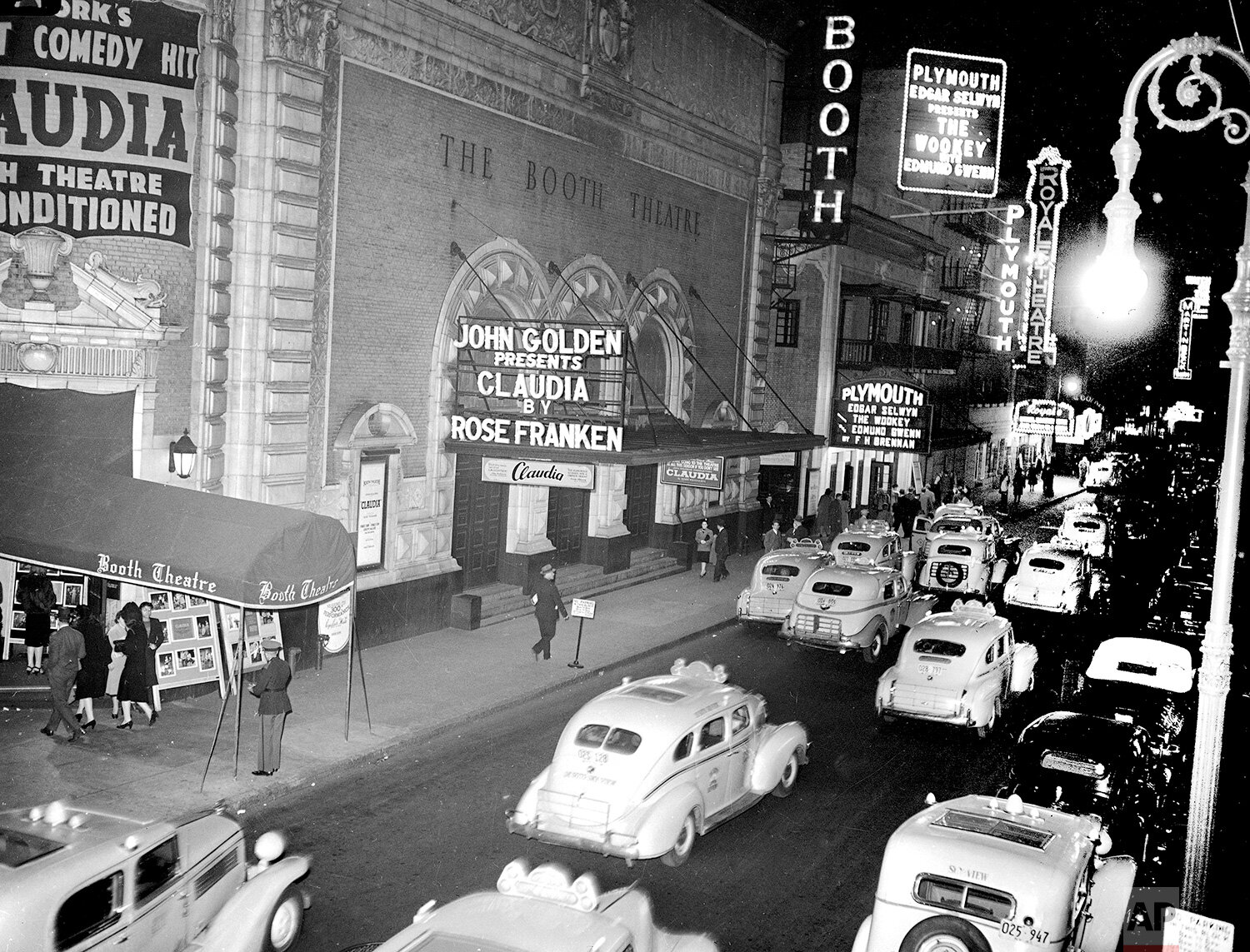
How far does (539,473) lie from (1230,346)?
13.4 m

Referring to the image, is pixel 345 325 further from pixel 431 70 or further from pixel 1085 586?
pixel 1085 586

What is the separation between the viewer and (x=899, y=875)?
9.59 meters

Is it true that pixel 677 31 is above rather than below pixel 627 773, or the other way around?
above

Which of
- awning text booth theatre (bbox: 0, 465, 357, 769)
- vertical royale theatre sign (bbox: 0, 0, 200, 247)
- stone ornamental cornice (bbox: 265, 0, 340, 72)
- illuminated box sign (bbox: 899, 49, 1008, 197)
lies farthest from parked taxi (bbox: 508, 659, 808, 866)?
illuminated box sign (bbox: 899, 49, 1008, 197)

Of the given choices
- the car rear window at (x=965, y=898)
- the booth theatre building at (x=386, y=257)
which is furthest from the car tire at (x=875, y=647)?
the car rear window at (x=965, y=898)

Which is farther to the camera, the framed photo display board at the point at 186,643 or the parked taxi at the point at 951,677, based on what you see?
the parked taxi at the point at 951,677

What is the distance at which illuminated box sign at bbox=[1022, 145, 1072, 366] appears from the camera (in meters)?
53.9

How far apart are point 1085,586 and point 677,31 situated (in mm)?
17269

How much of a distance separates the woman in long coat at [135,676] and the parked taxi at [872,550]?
1513 centimetres

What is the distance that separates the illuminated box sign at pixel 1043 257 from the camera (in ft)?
177

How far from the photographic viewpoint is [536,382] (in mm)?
21172

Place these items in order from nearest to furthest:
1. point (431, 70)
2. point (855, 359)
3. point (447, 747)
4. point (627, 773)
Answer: point (627, 773)
point (447, 747)
point (431, 70)
point (855, 359)

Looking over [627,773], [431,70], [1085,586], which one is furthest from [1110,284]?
[1085,586]

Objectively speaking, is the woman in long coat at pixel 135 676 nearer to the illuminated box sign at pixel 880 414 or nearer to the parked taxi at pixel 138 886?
the parked taxi at pixel 138 886
